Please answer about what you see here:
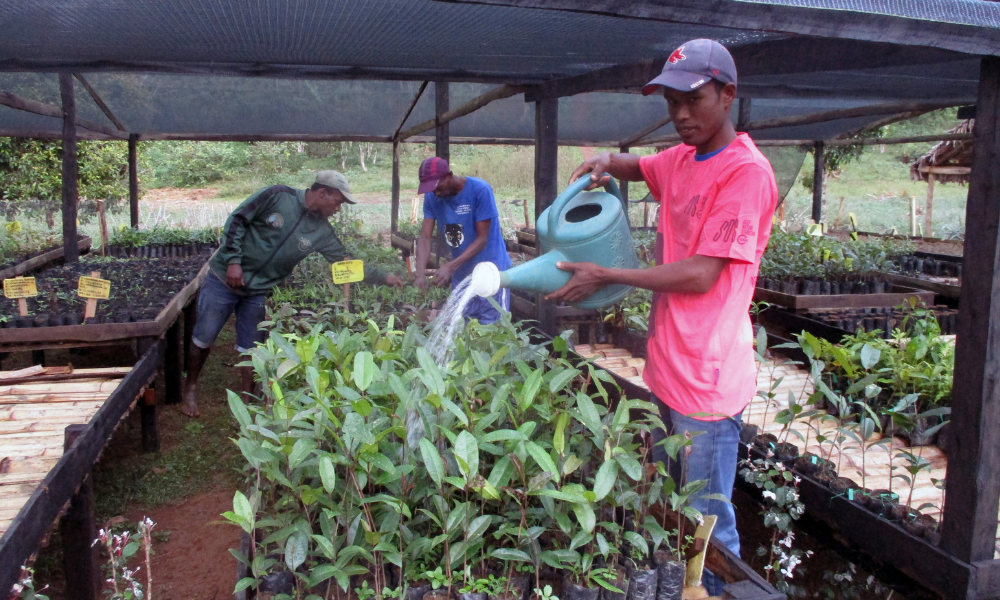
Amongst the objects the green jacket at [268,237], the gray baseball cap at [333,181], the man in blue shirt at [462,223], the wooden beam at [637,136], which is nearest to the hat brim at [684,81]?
the man in blue shirt at [462,223]

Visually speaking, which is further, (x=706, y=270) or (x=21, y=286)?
(x=21, y=286)

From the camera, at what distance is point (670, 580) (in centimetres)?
138

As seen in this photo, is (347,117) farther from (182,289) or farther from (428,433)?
(428,433)

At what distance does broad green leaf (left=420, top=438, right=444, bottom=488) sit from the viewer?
4.27 ft

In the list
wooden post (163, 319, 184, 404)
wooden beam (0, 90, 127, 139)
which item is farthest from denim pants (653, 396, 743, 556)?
wooden beam (0, 90, 127, 139)

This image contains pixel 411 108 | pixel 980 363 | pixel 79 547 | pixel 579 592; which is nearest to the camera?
pixel 579 592

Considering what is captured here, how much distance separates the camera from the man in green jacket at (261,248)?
3881mm

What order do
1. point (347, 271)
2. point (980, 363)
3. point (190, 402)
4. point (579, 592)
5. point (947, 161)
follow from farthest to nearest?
point (947, 161) < point (190, 402) < point (347, 271) < point (980, 363) < point (579, 592)

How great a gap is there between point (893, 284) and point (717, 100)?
15.5 feet

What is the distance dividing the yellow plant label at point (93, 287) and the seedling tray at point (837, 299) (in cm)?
405

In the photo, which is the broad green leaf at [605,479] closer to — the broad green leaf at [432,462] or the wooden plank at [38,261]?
the broad green leaf at [432,462]

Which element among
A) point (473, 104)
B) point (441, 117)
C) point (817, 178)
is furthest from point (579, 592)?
point (817, 178)

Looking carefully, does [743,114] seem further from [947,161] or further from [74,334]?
[947,161]

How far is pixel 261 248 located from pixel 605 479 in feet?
10.1
